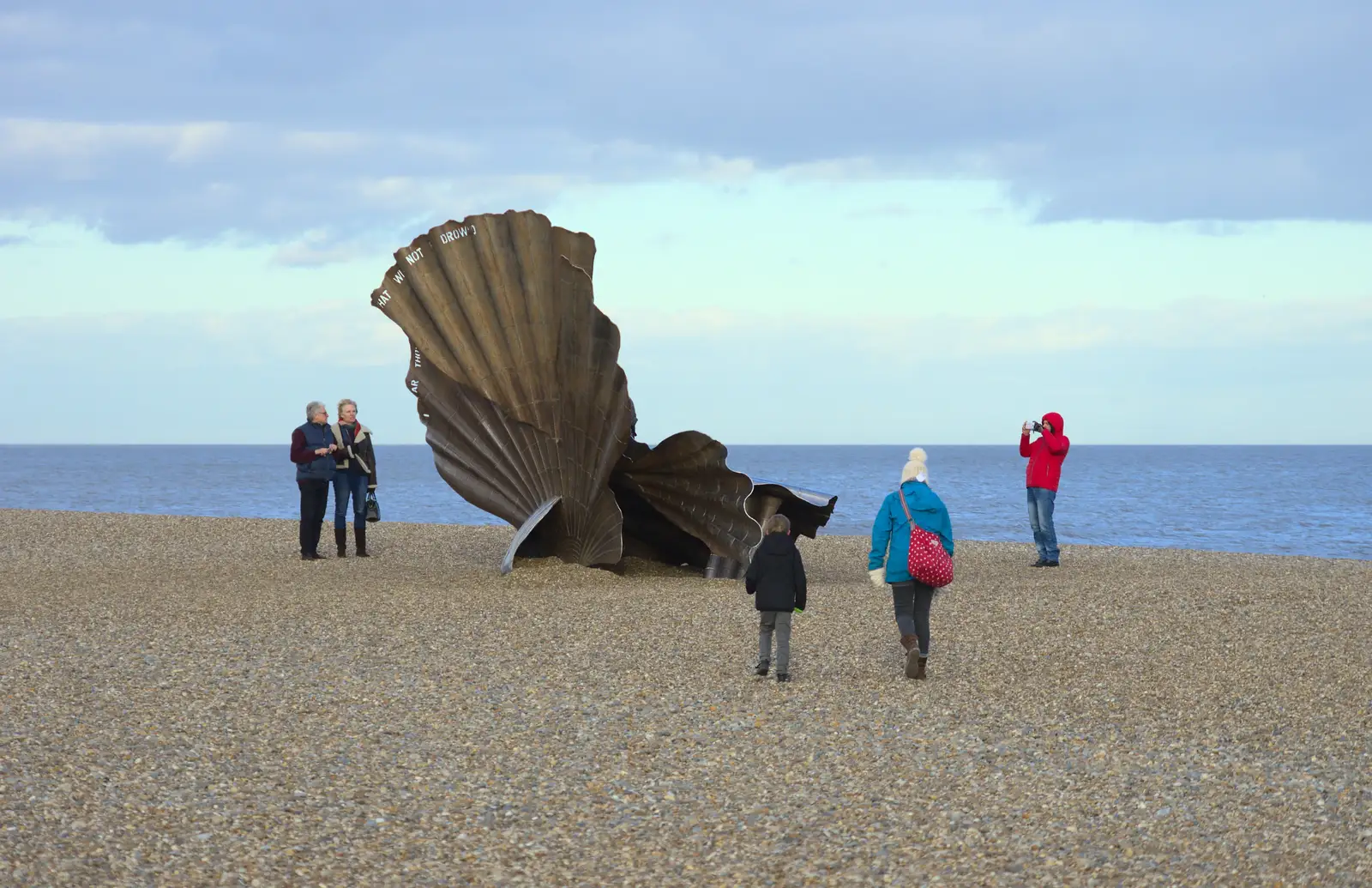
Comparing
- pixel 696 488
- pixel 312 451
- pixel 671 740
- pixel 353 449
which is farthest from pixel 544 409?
pixel 671 740

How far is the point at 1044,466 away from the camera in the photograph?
15.5 metres

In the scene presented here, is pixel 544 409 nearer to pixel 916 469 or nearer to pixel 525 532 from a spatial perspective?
pixel 525 532

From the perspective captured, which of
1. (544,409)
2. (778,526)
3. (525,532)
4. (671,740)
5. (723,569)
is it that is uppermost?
(544,409)

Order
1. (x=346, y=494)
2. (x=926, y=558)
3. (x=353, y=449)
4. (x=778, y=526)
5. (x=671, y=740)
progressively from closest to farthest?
(x=671, y=740)
(x=778, y=526)
(x=926, y=558)
(x=353, y=449)
(x=346, y=494)

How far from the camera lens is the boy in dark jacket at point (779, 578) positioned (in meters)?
8.38

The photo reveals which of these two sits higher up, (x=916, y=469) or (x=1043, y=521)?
(x=916, y=469)

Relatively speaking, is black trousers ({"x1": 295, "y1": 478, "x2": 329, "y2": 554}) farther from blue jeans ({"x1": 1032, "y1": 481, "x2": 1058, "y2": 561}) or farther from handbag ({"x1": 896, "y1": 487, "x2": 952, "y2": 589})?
handbag ({"x1": 896, "y1": 487, "x2": 952, "y2": 589})

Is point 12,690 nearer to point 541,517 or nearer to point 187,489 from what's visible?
point 541,517

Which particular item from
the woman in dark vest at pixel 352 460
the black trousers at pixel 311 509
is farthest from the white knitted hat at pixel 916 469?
the black trousers at pixel 311 509

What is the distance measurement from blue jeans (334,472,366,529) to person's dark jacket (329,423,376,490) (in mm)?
113

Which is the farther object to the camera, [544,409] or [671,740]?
[544,409]

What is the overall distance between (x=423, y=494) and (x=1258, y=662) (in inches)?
2049

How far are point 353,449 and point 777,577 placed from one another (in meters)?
8.05

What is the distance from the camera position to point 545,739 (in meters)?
7.12
